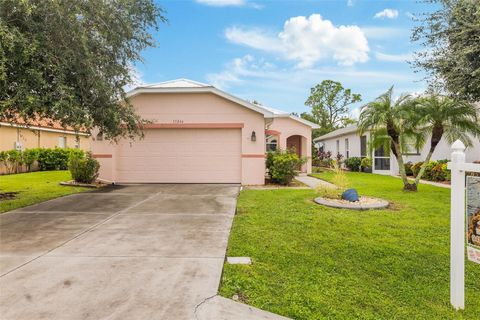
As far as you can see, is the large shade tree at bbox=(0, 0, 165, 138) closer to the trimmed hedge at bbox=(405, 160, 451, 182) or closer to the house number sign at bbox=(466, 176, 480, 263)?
the house number sign at bbox=(466, 176, 480, 263)

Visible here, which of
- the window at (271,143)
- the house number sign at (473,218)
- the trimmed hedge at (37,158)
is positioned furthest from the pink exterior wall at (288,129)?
the house number sign at (473,218)

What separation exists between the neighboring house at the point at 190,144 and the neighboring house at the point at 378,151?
4741 mm

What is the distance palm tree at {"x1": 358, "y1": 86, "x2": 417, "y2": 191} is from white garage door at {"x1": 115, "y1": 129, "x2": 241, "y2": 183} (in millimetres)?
5062

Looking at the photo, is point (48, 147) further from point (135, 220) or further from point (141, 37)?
point (135, 220)

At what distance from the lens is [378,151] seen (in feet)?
65.5

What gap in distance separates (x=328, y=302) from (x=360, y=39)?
767 inches

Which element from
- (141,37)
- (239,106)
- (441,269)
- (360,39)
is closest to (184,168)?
(239,106)

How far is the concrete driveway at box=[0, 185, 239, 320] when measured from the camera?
3.18 meters

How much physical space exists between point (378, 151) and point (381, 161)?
0.64 meters

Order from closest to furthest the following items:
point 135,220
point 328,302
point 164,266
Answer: point 328,302 < point 164,266 < point 135,220

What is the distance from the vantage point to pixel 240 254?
469 cm

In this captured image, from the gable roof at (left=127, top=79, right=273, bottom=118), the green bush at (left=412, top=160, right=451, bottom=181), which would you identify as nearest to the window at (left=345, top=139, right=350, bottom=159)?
the green bush at (left=412, top=160, right=451, bottom=181)

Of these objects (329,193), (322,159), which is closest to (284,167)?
(329,193)

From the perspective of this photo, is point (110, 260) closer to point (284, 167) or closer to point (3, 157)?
point (284, 167)
